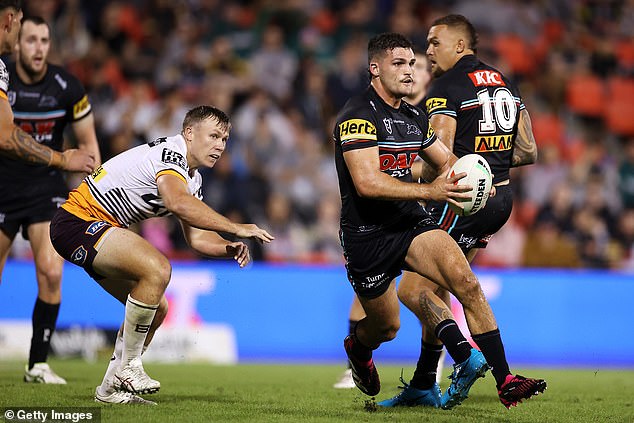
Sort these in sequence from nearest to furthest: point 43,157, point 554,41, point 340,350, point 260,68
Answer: point 43,157, point 340,350, point 260,68, point 554,41

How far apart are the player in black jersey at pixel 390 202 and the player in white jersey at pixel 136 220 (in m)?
0.83

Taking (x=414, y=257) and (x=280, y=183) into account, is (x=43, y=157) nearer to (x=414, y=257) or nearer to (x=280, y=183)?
(x=414, y=257)

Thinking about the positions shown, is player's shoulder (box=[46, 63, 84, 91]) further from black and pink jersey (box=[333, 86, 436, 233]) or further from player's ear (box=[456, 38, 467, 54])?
player's ear (box=[456, 38, 467, 54])

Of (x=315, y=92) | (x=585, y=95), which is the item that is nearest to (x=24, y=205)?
(x=315, y=92)

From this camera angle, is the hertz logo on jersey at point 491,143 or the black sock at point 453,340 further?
the hertz logo on jersey at point 491,143

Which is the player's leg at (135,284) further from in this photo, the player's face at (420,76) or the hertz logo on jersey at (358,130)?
the player's face at (420,76)

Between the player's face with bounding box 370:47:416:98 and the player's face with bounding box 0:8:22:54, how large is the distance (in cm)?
294

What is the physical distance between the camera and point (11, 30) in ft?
24.9

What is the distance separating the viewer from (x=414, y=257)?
674cm

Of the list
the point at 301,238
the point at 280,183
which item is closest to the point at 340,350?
the point at 301,238

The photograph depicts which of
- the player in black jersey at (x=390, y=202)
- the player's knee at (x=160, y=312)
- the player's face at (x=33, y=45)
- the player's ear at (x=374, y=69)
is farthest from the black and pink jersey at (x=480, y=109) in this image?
the player's face at (x=33, y=45)

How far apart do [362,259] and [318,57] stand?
37.7 feet

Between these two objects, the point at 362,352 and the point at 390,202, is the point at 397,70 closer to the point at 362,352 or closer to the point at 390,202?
the point at 390,202

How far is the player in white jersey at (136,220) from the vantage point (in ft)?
22.1
